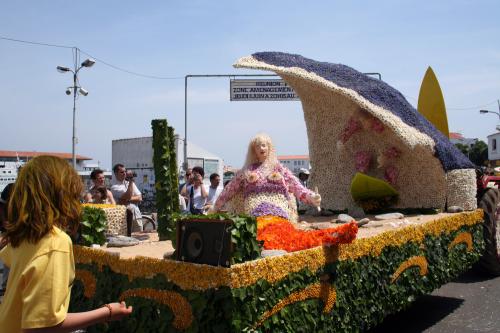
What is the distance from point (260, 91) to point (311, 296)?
1212 centimetres

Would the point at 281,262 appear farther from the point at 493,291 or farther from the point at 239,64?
the point at 493,291

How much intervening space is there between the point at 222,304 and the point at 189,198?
17.3 feet

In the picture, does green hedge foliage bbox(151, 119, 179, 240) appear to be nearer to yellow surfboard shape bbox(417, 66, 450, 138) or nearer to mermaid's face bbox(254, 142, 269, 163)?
mermaid's face bbox(254, 142, 269, 163)

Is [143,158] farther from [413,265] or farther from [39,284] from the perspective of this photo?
[39,284]

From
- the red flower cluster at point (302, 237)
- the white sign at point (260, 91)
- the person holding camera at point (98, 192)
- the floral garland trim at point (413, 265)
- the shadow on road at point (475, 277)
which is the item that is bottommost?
the shadow on road at point (475, 277)

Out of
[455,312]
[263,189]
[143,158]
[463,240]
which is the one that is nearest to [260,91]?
[143,158]

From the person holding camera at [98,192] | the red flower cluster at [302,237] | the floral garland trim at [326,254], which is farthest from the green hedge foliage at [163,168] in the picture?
the person holding camera at [98,192]

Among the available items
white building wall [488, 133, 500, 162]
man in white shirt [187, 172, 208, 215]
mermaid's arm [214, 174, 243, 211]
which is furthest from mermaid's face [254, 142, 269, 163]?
white building wall [488, 133, 500, 162]

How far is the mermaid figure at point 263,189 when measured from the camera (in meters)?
4.68

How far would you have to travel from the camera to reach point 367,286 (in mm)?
3381

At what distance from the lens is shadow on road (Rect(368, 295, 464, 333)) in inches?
182

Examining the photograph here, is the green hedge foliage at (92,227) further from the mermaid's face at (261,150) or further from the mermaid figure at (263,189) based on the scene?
the mermaid's face at (261,150)

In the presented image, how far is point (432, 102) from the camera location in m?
7.34

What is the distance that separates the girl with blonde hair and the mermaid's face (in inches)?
129
